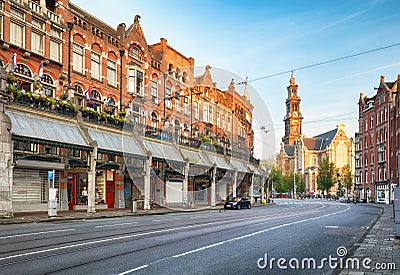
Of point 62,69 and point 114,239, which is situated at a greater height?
point 62,69

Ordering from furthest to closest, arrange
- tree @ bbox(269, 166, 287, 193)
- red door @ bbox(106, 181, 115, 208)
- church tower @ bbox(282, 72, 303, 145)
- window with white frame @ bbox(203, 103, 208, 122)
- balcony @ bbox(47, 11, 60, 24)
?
church tower @ bbox(282, 72, 303, 145) < tree @ bbox(269, 166, 287, 193) < window with white frame @ bbox(203, 103, 208, 122) < red door @ bbox(106, 181, 115, 208) < balcony @ bbox(47, 11, 60, 24)

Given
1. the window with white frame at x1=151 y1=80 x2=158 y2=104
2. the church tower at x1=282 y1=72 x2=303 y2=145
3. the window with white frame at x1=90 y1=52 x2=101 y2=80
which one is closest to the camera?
the window with white frame at x1=90 y1=52 x2=101 y2=80

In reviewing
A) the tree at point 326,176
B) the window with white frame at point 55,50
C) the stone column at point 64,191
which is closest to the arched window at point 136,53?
the window with white frame at point 55,50

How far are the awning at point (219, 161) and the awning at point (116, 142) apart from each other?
1272 cm

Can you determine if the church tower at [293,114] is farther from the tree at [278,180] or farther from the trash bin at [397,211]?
the trash bin at [397,211]

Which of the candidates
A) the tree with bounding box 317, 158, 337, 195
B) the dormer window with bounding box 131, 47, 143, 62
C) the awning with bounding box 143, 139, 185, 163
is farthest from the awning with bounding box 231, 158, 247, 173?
the tree with bounding box 317, 158, 337, 195

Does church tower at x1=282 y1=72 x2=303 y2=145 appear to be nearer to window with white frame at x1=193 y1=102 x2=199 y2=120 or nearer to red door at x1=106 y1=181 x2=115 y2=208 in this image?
window with white frame at x1=193 y1=102 x2=199 y2=120

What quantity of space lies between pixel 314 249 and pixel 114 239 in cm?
633

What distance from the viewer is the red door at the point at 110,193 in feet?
116

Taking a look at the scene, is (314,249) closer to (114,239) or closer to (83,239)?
(114,239)

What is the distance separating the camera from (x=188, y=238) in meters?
14.3

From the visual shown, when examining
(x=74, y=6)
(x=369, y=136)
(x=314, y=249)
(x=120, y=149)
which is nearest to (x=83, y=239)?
(x=314, y=249)

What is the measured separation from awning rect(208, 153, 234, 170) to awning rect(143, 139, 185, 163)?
6458 mm

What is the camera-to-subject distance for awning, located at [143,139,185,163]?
36.3 m
